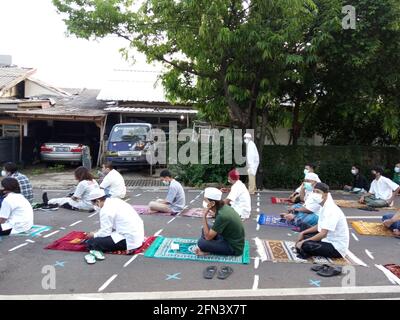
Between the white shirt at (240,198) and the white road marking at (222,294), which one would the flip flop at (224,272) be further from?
the white shirt at (240,198)

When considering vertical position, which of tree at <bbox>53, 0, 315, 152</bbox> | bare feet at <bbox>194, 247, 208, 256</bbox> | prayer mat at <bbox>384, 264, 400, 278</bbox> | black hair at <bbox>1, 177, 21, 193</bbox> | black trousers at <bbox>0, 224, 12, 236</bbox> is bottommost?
prayer mat at <bbox>384, 264, 400, 278</bbox>

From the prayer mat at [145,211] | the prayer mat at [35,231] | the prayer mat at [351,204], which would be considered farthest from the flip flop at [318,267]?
the prayer mat at [351,204]

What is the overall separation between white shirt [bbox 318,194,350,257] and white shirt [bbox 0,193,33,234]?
5.32 m

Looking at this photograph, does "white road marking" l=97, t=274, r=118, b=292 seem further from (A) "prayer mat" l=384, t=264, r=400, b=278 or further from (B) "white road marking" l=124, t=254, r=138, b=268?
(A) "prayer mat" l=384, t=264, r=400, b=278

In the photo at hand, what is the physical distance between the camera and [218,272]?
5793 mm

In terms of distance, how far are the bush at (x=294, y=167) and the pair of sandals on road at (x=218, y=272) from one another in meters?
8.89

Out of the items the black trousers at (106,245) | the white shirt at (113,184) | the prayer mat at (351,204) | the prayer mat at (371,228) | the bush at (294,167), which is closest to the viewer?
the black trousers at (106,245)

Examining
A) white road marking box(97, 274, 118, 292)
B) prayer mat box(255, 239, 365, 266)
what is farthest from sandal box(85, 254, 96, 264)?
prayer mat box(255, 239, 365, 266)

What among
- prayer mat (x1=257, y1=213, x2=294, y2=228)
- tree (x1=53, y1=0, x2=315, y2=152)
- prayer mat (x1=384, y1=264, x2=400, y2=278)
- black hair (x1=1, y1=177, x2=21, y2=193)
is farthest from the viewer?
tree (x1=53, y1=0, x2=315, y2=152)

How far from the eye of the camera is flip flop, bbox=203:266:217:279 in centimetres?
565

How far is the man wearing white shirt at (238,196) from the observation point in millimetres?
8977

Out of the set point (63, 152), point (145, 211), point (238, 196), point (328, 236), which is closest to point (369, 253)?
point (328, 236)

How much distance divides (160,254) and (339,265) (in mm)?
2809

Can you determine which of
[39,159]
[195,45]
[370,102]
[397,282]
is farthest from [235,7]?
[39,159]
